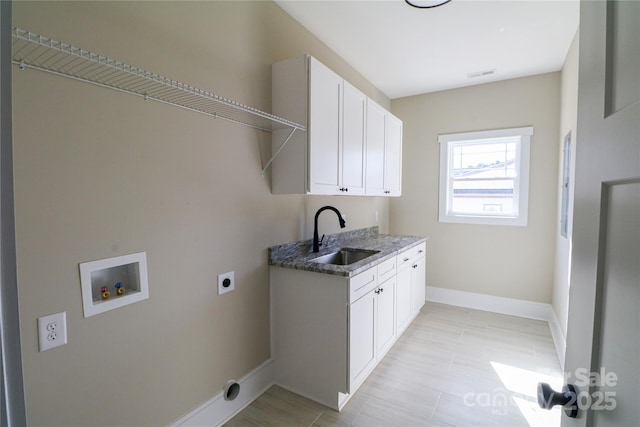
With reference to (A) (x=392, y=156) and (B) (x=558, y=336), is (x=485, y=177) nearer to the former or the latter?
(A) (x=392, y=156)

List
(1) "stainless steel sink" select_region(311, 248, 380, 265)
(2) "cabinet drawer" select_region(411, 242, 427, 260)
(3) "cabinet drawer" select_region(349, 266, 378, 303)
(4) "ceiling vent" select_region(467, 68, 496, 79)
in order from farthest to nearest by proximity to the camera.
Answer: (4) "ceiling vent" select_region(467, 68, 496, 79) < (2) "cabinet drawer" select_region(411, 242, 427, 260) < (1) "stainless steel sink" select_region(311, 248, 380, 265) < (3) "cabinet drawer" select_region(349, 266, 378, 303)

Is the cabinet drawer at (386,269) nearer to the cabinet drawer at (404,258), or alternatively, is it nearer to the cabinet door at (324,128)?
the cabinet drawer at (404,258)

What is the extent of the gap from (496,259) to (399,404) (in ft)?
8.18

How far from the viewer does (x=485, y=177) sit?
150 inches

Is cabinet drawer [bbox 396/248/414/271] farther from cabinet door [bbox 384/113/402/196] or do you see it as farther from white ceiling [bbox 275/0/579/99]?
white ceiling [bbox 275/0/579/99]

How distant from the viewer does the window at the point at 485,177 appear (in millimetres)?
3584

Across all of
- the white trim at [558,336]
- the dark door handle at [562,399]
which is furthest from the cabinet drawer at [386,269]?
the dark door handle at [562,399]

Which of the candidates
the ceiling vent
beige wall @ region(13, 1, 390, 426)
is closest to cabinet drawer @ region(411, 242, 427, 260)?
beige wall @ region(13, 1, 390, 426)

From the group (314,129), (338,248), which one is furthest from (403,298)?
(314,129)

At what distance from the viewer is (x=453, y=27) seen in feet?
8.20

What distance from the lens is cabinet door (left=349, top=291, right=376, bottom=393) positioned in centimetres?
200

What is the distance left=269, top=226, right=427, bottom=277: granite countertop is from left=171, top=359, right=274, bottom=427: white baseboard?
0.79 metres

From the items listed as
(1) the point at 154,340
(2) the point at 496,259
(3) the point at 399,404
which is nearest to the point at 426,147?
(2) the point at 496,259

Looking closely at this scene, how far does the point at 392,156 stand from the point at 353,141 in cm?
103
